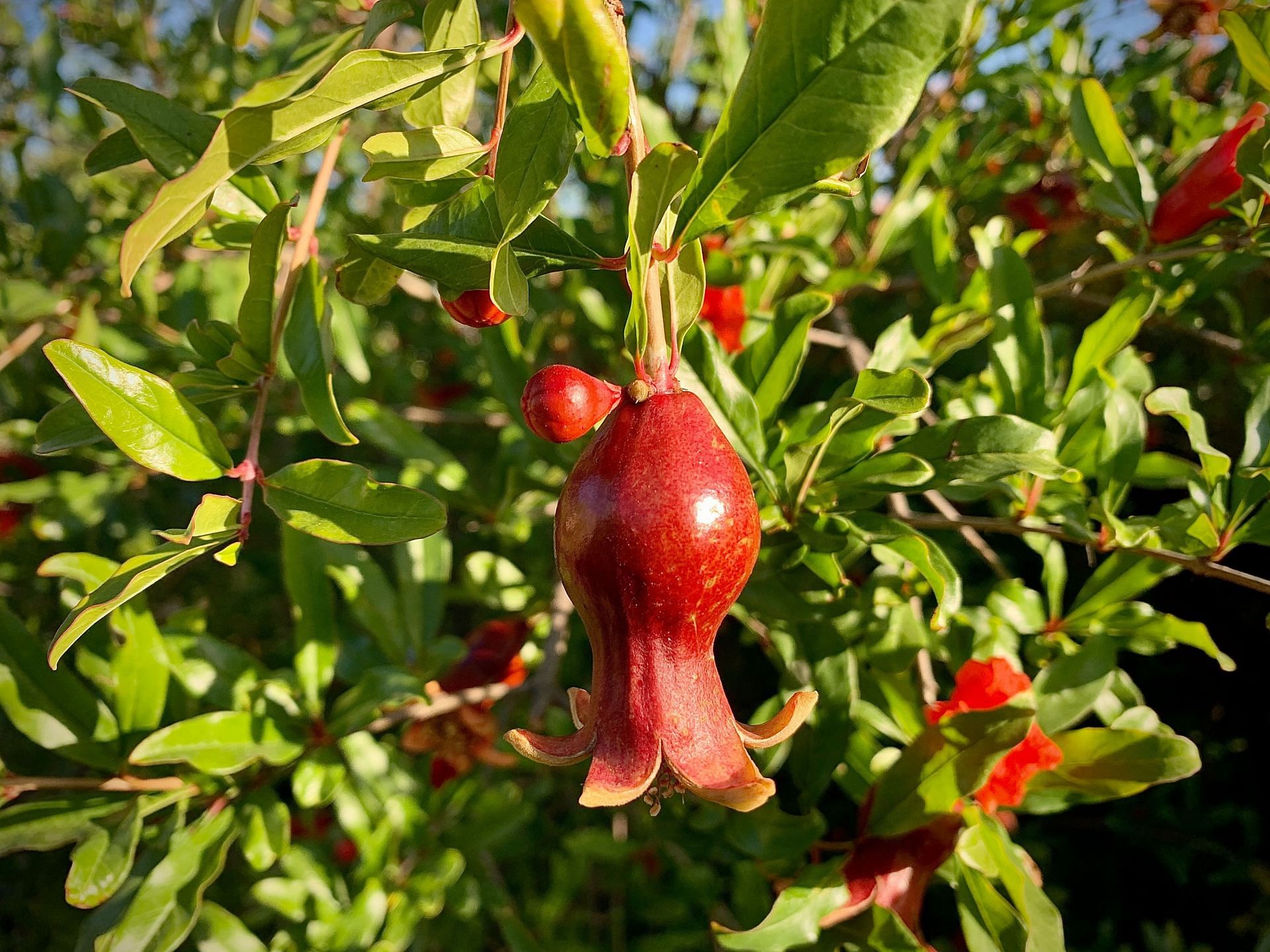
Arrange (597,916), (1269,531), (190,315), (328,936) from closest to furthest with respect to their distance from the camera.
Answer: (1269,531) → (328,936) → (190,315) → (597,916)

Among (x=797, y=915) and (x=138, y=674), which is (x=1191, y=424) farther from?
(x=138, y=674)

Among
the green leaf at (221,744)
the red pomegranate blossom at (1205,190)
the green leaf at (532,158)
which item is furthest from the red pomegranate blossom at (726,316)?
the green leaf at (221,744)

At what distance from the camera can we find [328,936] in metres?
0.99

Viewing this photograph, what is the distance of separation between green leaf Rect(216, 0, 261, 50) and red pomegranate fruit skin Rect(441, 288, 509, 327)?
263 millimetres

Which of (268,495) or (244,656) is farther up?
(268,495)

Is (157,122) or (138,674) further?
(138,674)

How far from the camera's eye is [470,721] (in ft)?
3.71

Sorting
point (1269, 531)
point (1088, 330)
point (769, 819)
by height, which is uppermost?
point (1088, 330)

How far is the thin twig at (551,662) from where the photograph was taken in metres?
1.12

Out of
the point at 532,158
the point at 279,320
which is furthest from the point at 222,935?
the point at 532,158

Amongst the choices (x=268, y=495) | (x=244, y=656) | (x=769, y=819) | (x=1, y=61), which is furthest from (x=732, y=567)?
(x=1, y=61)

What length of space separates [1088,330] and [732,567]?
65 centimetres

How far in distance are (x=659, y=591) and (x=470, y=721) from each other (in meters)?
0.75

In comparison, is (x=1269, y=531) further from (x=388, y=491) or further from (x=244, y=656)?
(x=244, y=656)
